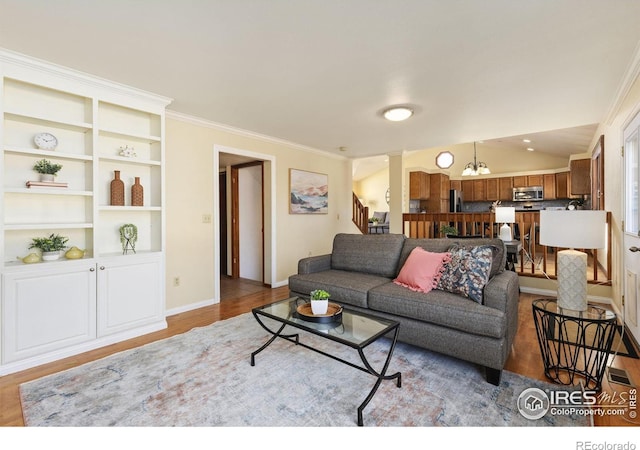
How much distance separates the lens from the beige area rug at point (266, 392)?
1670 millimetres

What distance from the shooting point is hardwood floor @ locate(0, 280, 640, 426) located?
1802 mm

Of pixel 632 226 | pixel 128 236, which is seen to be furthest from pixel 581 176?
pixel 128 236

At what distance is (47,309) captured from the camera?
2.37 metres

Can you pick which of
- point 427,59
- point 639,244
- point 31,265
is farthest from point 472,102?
point 31,265

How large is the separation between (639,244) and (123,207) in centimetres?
449

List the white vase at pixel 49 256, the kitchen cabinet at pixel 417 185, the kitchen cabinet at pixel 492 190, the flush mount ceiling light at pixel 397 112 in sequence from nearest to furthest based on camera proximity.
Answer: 1. the white vase at pixel 49 256
2. the flush mount ceiling light at pixel 397 112
3. the kitchen cabinet at pixel 417 185
4. the kitchen cabinet at pixel 492 190

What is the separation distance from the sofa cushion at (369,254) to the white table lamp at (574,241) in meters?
1.35

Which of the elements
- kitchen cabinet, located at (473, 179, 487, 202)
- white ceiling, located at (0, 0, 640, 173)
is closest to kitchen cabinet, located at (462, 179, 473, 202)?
kitchen cabinet, located at (473, 179, 487, 202)

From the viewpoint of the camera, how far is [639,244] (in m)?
2.45

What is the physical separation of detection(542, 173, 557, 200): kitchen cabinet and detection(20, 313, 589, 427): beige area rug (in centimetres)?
738

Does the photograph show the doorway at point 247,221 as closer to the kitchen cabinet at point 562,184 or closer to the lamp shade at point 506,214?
the lamp shade at point 506,214

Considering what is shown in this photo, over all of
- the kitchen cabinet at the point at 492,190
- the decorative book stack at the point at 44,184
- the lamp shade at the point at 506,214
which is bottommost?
the lamp shade at the point at 506,214

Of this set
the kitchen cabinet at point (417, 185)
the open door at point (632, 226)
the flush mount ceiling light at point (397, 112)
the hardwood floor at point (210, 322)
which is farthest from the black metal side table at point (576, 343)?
the kitchen cabinet at point (417, 185)

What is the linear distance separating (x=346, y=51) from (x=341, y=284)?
6.46ft
